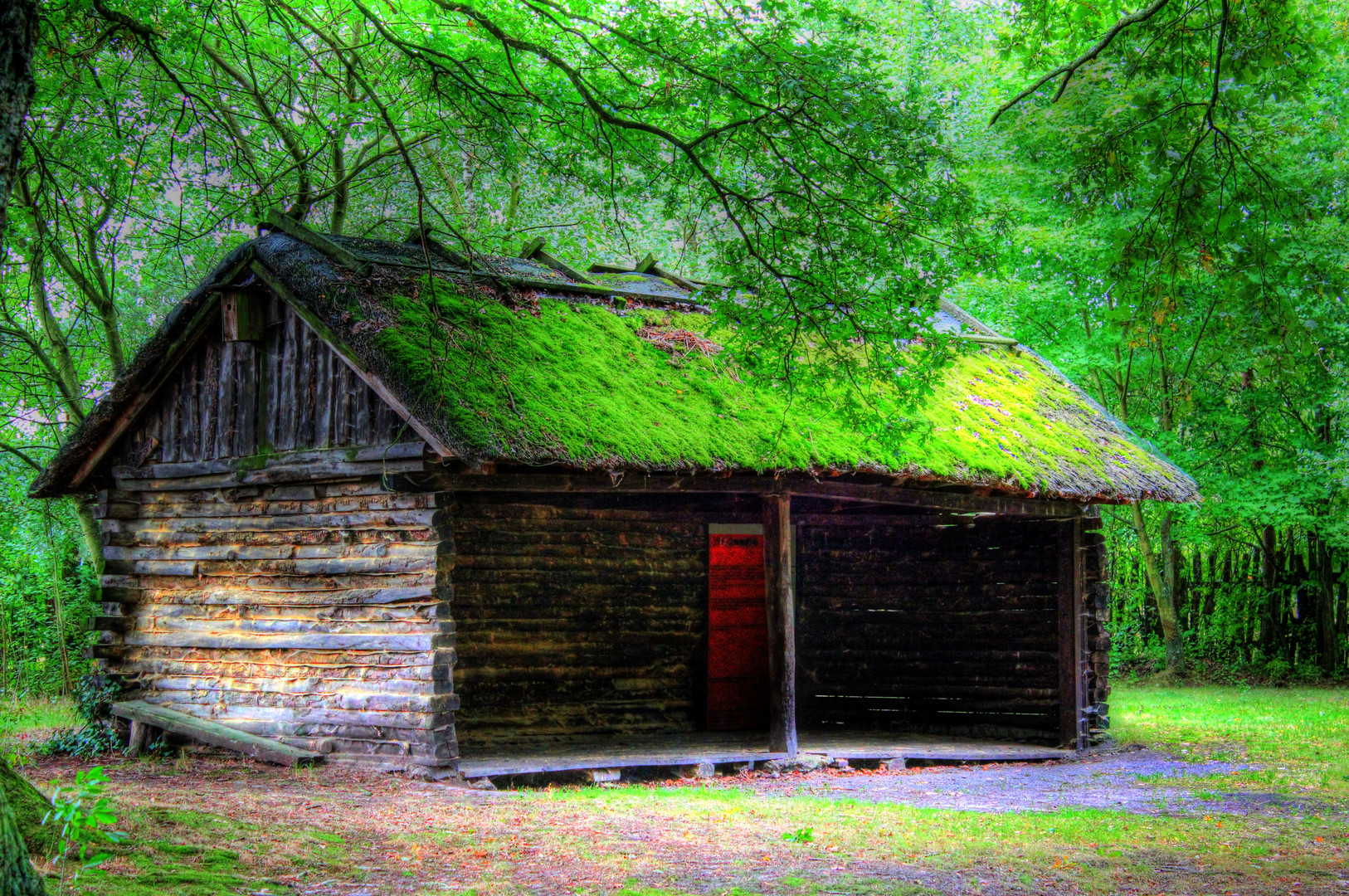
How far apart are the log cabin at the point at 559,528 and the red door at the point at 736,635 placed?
0.04m

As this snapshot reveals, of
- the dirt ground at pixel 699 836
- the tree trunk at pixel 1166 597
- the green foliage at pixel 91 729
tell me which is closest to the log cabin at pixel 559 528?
the green foliage at pixel 91 729

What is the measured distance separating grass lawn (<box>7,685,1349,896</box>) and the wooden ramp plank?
0.17 m

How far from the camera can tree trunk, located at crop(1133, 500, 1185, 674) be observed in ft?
66.2

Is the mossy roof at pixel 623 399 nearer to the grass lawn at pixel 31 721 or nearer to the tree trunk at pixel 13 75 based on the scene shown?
the tree trunk at pixel 13 75

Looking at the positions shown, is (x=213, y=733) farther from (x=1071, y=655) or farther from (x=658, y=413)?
(x=1071, y=655)

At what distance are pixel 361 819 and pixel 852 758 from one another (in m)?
5.35

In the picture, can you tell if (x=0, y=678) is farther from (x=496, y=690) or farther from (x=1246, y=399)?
(x=1246, y=399)

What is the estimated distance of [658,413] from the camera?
33.2 ft

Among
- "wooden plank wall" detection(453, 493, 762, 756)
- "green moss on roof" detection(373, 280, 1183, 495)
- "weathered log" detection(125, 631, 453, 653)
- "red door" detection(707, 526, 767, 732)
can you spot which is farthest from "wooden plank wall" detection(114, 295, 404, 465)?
"red door" detection(707, 526, 767, 732)

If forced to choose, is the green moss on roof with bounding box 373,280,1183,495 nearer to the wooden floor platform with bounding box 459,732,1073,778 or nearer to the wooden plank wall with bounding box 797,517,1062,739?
the wooden plank wall with bounding box 797,517,1062,739

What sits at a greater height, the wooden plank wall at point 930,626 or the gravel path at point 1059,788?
the wooden plank wall at point 930,626

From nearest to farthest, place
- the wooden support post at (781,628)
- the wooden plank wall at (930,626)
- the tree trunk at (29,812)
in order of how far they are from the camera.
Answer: the tree trunk at (29,812), the wooden support post at (781,628), the wooden plank wall at (930,626)

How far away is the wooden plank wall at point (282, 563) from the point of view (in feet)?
30.0

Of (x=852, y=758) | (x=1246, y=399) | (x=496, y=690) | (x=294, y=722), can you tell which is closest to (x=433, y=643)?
(x=294, y=722)
